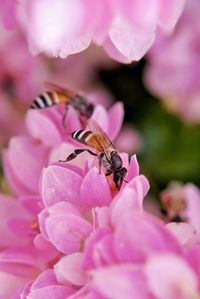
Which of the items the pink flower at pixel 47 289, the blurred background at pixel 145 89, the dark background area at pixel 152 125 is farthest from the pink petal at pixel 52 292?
the dark background area at pixel 152 125

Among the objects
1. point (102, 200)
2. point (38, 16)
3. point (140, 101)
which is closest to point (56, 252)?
point (102, 200)

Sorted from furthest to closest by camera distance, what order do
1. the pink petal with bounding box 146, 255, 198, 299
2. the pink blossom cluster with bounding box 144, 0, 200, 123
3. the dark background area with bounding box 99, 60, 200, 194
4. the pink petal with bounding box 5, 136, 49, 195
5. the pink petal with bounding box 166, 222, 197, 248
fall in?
the dark background area with bounding box 99, 60, 200, 194 → the pink blossom cluster with bounding box 144, 0, 200, 123 → the pink petal with bounding box 5, 136, 49, 195 → the pink petal with bounding box 166, 222, 197, 248 → the pink petal with bounding box 146, 255, 198, 299

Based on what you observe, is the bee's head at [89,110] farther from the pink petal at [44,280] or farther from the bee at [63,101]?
the pink petal at [44,280]

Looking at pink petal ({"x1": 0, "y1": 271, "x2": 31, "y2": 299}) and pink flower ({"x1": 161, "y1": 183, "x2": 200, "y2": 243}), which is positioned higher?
pink petal ({"x1": 0, "y1": 271, "x2": 31, "y2": 299})

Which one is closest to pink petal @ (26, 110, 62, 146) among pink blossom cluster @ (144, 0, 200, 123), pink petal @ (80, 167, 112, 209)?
pink petal @ (80, 167, 112, 209)

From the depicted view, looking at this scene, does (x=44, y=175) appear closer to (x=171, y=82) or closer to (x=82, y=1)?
→ (x=82, y=1)

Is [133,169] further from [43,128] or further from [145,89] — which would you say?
[145,89]

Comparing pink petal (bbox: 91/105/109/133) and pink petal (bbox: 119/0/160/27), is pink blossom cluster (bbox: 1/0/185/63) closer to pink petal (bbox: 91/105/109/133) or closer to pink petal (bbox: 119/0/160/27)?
pink petal (bbox: 119/0/160/27)
